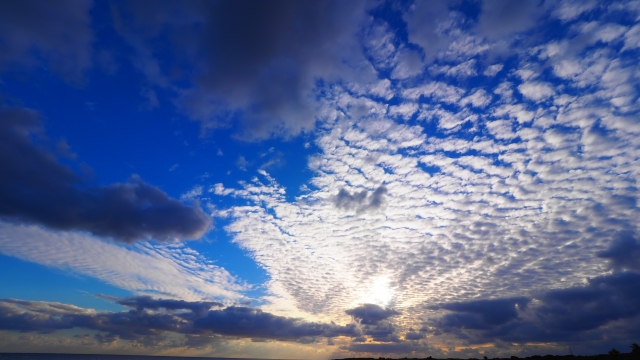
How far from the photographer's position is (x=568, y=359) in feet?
375

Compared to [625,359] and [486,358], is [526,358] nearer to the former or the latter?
[486,358]

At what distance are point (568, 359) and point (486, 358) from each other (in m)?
47.9

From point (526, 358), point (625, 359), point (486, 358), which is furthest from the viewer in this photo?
point (486, 358)

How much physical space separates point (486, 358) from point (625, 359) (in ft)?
267

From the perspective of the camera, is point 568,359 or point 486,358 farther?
point 486,358

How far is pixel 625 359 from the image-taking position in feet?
276

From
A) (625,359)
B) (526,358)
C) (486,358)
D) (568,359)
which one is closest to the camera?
(625,359)

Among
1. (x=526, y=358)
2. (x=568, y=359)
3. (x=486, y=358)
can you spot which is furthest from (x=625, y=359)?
(x=486, y=358)

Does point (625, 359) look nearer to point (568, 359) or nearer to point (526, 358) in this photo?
point (568, 359)

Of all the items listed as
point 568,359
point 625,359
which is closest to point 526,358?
point 568,359

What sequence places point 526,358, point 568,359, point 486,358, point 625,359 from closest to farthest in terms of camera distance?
point 625,359
point 568,359
point 526,358
point 486,358

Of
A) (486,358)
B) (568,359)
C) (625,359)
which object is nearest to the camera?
(625,359)

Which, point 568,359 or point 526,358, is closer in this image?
point 568,359

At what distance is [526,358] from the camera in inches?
5261
